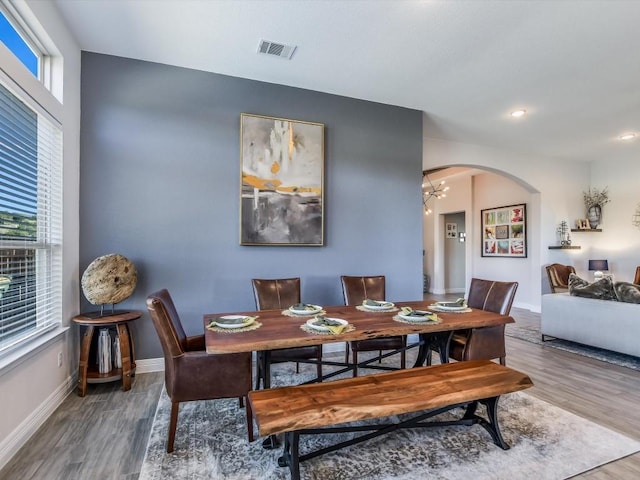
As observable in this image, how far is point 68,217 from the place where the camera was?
290 cm

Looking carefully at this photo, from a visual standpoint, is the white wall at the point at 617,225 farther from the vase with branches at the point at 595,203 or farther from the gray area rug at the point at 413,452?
the gray area rug at the point at 413,452

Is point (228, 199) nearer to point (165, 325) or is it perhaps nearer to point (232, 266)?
point (232, 266)

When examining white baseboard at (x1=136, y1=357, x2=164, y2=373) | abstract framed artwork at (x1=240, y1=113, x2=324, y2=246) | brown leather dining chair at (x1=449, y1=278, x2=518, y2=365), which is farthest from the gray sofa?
white baseboard at (x1=136, y1=357, x2=164, y2=373)

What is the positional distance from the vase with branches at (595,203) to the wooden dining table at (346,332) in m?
5.78

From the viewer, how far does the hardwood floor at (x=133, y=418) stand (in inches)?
74.9

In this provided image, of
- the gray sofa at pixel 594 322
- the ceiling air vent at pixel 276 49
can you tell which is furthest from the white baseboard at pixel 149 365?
the gray sofa at pixel 594 322

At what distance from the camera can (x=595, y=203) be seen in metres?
6.76

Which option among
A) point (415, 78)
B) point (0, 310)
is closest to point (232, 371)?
point (0, 310)

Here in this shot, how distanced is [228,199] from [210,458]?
238 cm

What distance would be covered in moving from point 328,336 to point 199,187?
88.9 inches

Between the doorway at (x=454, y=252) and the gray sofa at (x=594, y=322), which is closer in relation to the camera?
the gray sofa at (x=594, y=322)

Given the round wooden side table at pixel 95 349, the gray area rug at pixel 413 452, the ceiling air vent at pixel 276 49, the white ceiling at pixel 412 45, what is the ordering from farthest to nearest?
the ceiling air vent at pixel 276 49
the round wooden side table at pixel 95 349
the white ceiling at pixel 412 45
the gray area rug at pixel 413 452

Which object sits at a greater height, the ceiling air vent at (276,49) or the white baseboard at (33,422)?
the ceiling air vent at (276,49)

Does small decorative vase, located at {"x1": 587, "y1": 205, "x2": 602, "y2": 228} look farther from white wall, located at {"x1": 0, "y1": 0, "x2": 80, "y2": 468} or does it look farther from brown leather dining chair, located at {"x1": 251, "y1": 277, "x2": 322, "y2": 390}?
white wall, located at {"x1": 0, "y1": 0, "x2": 80, "y2": 468}
